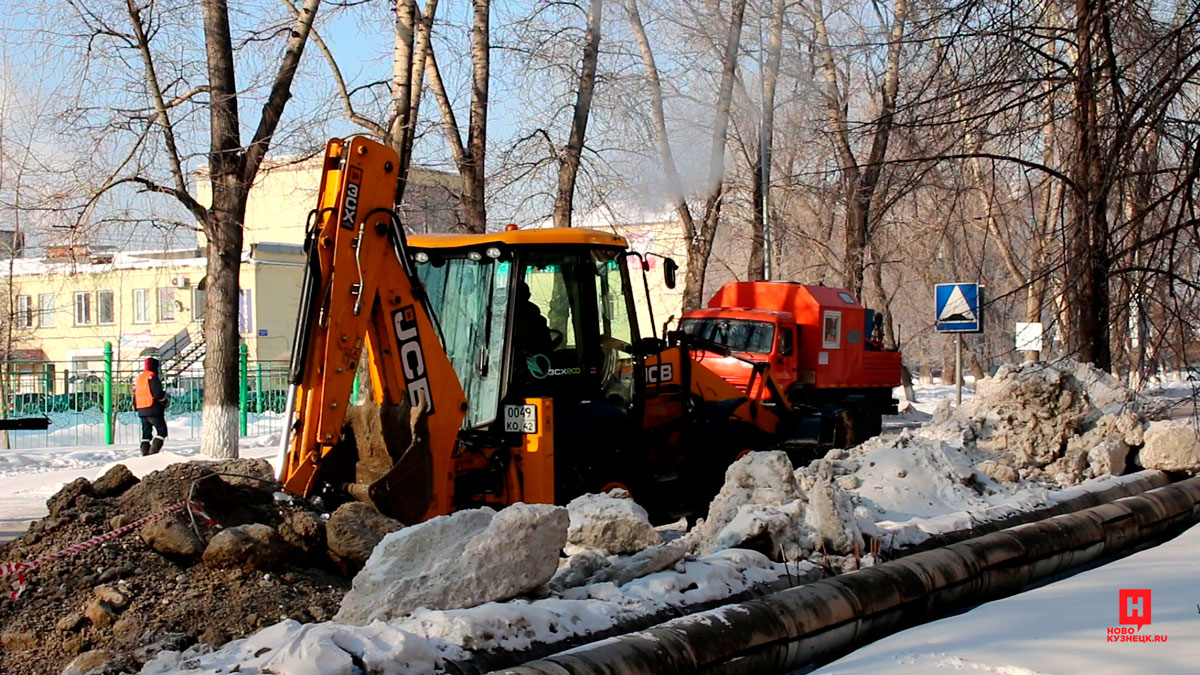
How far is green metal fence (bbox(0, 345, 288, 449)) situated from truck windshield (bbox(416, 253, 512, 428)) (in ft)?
49.5

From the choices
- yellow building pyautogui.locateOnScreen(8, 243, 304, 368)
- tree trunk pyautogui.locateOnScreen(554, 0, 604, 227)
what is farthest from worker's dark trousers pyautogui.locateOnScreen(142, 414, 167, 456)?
yellow building pyautogui.locateOnScreen(8, 243, 304, 368)

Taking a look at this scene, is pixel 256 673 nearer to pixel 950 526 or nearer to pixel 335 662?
pixel 335 662

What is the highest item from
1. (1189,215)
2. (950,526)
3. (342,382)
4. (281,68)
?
(281,68)

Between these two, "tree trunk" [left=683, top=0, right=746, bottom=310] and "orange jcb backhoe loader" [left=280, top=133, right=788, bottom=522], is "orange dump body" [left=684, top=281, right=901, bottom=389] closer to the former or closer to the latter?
"tree trunk" [left=683, top=0, right=746, bottom=310]

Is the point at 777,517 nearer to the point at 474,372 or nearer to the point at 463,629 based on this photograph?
the point at 463,629

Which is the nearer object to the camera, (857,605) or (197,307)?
(857,605)

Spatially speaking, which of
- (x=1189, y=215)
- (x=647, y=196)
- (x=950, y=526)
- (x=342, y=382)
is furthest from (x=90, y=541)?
(x=647, y=196)

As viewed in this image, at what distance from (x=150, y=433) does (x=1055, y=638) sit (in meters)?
17.0

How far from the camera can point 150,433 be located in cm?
2012

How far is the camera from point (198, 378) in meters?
30.5

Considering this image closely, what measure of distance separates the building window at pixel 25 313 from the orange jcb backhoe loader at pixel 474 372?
2203 centimetres

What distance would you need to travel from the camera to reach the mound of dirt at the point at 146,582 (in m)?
6.18

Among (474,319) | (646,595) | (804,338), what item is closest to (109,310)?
(804,338)

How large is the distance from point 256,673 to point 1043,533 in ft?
18.7
